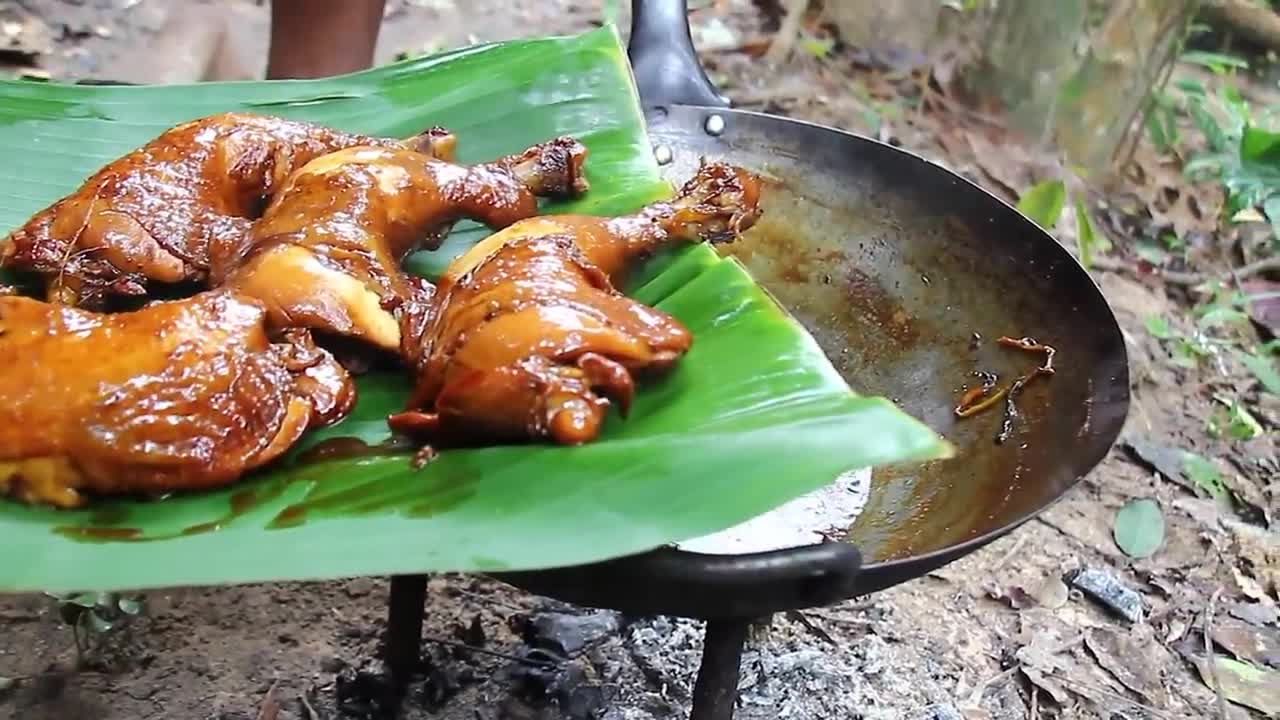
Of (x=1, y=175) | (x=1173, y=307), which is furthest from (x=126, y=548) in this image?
(x=1173, y=307)

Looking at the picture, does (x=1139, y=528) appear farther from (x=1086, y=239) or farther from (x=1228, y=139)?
(x=1228, y=139)

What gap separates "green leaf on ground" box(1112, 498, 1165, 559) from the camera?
3.03 meters

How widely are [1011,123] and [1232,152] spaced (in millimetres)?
997

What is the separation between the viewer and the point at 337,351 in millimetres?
1705

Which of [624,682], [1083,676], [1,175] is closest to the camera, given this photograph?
[1,175]

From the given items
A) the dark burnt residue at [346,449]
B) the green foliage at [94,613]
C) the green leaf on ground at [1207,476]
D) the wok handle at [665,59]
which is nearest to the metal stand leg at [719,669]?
the dark burnt residue at [346,449]

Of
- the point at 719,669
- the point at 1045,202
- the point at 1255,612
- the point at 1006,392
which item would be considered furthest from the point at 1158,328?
the point at 719,669

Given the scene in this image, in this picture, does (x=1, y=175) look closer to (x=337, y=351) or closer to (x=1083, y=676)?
(x=337, y=351)

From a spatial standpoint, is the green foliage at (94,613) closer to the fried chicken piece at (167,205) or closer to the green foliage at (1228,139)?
the fried chicken piece at (167,205)

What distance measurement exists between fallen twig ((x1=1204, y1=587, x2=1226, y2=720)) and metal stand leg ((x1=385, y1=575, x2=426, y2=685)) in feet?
6.24

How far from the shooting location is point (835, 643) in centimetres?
263

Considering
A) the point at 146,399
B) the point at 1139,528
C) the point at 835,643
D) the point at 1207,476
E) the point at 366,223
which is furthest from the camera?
the point at 1207,476

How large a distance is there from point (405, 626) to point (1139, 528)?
2.07m

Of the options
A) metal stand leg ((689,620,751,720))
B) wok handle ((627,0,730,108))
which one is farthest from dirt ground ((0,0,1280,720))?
wok handle ((627,0,730,108))
